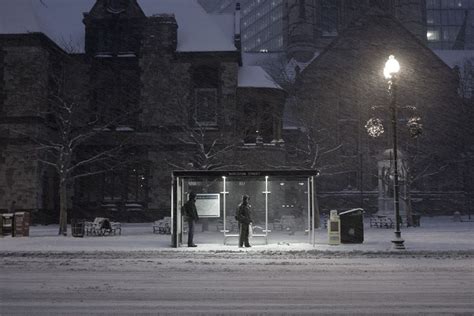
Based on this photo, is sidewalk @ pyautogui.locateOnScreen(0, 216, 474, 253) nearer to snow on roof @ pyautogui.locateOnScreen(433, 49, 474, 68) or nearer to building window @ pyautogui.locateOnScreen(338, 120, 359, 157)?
building window @ pyautogui.locateOnScreen(338, 120, 359, 157)

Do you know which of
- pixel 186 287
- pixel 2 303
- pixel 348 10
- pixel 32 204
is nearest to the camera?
pixel 2 303

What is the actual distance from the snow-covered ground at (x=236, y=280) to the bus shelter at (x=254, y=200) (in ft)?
5.87

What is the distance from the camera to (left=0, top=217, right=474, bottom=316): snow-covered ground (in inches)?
340

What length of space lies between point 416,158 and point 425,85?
9.89m

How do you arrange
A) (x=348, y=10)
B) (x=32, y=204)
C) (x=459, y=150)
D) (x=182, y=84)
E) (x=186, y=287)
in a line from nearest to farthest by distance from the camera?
(x=186, y=287), (x=32, y=204), (x=182, y=84), (x=459, y=150), (x=348, y=10)

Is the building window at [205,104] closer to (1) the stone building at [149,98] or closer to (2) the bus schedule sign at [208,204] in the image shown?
(1) the stone building at [149,98]

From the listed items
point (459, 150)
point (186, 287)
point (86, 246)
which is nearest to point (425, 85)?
point (459, 150)

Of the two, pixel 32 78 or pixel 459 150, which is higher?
pixel 32 78

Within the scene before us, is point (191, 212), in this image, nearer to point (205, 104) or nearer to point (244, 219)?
point (244, 219)

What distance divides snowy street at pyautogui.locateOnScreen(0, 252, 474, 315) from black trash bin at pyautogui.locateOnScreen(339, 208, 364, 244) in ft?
13.1

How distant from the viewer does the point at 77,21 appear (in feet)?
134

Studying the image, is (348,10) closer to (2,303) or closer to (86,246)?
(86,246)

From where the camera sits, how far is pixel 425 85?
49812 mm

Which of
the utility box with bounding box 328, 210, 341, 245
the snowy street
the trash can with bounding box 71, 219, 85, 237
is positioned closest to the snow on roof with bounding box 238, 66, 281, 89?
the trash can with bounding box 71, 219, 85, 237
